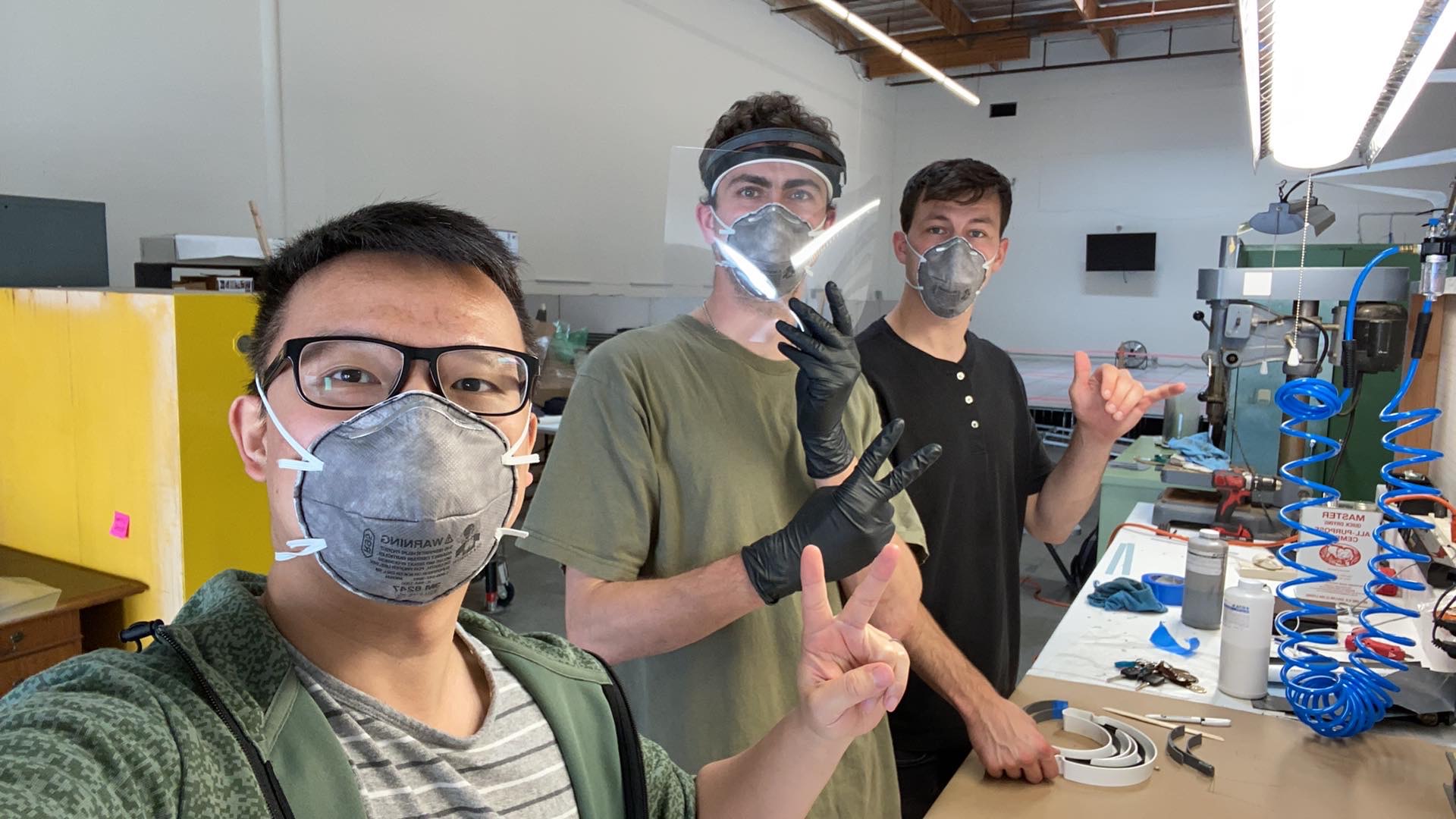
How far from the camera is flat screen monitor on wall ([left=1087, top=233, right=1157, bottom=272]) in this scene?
9.20 m

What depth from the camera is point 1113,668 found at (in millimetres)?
1802

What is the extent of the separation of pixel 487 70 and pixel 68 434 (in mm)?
3508

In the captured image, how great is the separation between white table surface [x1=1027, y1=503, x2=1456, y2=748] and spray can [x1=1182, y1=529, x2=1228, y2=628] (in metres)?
0.03

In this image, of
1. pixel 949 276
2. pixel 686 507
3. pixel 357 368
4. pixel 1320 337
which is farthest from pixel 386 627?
pixel 1320 337

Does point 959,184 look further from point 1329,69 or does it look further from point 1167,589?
point 1167,589

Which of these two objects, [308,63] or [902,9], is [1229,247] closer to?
[308,63]

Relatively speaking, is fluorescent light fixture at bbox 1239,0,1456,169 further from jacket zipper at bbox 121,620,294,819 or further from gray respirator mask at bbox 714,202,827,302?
jacket zipper at bbox 121,620,294,819

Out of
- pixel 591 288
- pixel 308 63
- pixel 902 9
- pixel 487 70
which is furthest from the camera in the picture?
pixel 902 9

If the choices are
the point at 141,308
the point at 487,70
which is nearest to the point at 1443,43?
the point at 141,308

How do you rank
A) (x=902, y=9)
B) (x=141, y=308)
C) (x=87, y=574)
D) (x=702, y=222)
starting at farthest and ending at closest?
(x=902, y=9) → (x=87, y=574) → (x=141, y=308) → (x=702, y=222)

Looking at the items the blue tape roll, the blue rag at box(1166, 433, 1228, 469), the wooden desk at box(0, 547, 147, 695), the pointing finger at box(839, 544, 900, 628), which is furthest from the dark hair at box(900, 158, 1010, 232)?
the wooden desk at box(0, 547, 147, 695)

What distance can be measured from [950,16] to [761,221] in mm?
8087

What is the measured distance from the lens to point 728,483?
4.24 feet

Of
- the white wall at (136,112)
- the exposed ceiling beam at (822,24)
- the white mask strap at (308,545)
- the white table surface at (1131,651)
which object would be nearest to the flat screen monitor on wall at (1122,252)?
the exposed ceiling beam at (822,24)
